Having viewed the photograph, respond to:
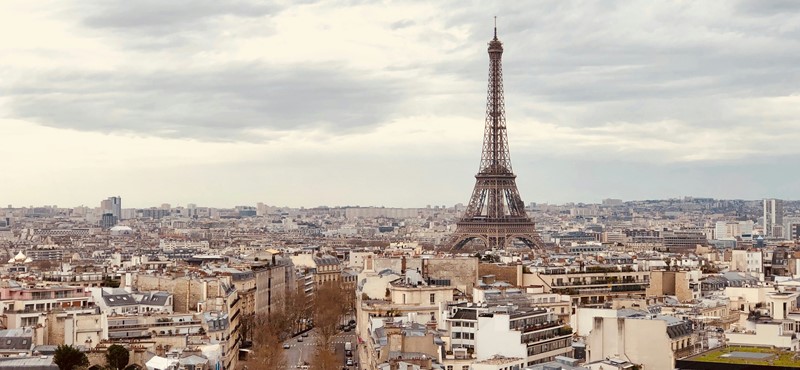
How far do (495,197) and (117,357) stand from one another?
82280 millimetres

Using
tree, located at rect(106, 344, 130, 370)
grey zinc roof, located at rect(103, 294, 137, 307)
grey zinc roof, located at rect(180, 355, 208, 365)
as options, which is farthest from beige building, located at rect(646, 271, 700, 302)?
tree, located at rect(106, 344, 130, 370)

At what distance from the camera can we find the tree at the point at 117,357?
151ft

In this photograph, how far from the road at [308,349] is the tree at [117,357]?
51.9 feet

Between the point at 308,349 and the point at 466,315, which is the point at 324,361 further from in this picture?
the point at 308,349

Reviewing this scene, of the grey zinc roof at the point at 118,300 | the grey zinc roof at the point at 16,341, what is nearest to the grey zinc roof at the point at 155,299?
the grey zinc roof at the point at 118,300

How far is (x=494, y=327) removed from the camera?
157 ft

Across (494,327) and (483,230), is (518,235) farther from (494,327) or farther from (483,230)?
(494,327)

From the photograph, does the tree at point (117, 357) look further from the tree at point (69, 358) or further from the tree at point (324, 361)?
the tree at point (324, 361)

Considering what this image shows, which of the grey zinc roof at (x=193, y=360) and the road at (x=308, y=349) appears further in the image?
the road at (x=308, y=349)

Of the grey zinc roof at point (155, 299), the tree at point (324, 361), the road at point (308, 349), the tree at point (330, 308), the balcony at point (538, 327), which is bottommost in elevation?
the road at point (308, 349)

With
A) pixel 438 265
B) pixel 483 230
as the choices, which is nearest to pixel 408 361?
pixel 438 265

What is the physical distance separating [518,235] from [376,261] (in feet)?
148

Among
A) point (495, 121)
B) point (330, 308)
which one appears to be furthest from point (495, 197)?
point (330, 308)

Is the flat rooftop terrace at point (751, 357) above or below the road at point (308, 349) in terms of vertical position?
above
